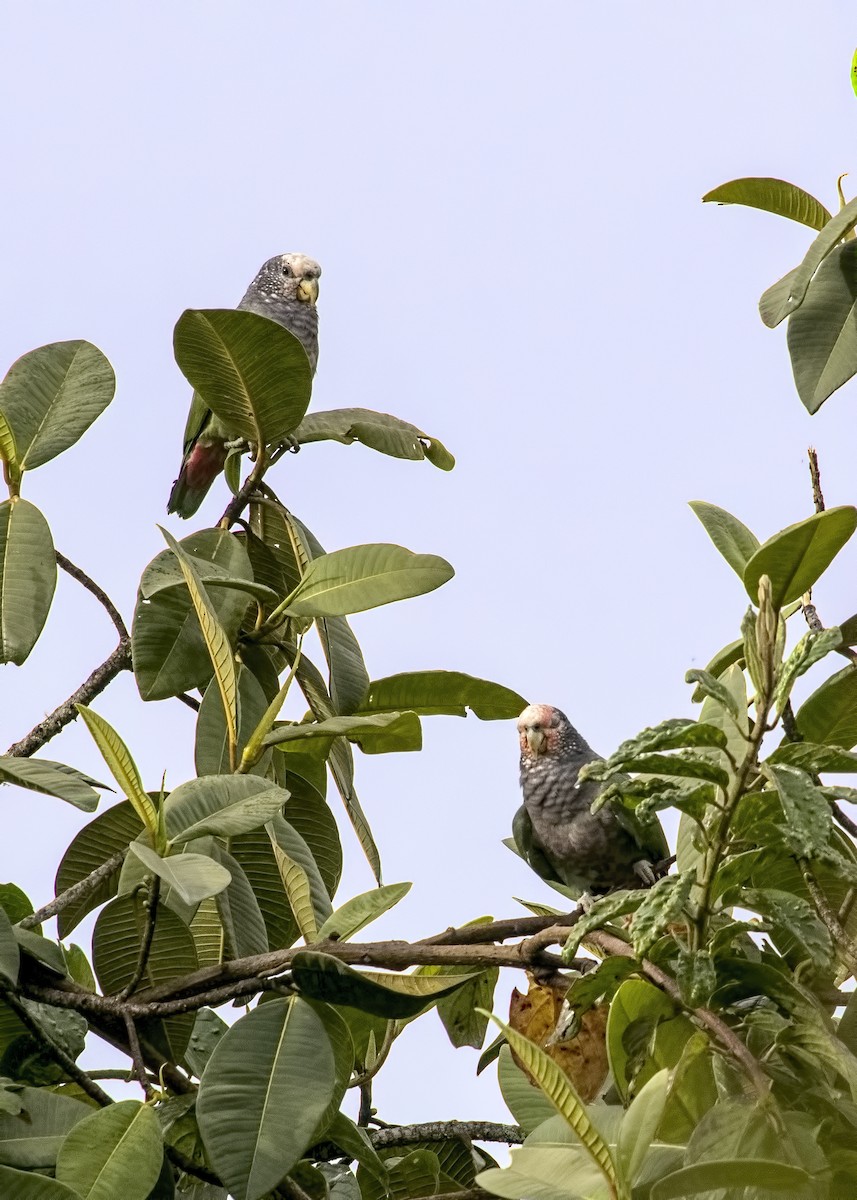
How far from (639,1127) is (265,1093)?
0.45 m

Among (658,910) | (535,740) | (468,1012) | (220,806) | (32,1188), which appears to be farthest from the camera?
(535,740)

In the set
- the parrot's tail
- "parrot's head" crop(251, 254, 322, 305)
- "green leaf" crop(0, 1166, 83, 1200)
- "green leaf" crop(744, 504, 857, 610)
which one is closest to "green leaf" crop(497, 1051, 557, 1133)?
"green leaf" crop(0, 1166, 83, 1200)

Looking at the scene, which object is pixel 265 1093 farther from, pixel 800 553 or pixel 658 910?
pixel 800 553

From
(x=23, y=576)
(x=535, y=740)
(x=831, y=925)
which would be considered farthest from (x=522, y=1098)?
(x=535, y=740)

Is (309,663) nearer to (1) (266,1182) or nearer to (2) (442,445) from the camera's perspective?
(2) (442,445)

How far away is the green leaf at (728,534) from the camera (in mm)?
1453

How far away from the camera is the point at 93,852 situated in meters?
1.78

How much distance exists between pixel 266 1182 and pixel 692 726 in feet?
1.92

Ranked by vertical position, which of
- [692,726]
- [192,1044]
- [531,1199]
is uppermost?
[692,726]

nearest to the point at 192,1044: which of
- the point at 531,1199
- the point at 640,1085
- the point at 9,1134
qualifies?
the point at 9,1134

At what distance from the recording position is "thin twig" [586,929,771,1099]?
1096 mm

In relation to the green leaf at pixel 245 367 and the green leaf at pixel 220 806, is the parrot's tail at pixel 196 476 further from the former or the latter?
the green leaf at pixel 220 806

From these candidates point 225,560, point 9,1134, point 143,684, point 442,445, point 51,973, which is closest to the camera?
point 9,1134

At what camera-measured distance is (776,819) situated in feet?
3.84
